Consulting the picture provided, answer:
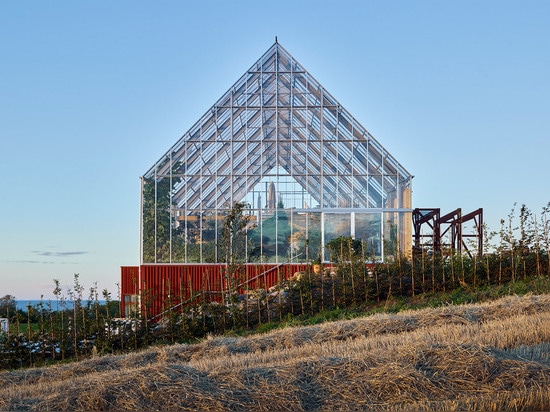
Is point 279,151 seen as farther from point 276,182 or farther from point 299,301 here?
point 299,301

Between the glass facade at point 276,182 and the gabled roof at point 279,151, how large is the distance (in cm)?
3

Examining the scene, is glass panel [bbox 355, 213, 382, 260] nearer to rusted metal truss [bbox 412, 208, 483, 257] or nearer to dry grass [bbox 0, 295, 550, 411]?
rusted metal truss [bbox 412, 208, 483, 257]

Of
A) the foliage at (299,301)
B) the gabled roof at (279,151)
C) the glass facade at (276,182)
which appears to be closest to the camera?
the foliage at (299,301)

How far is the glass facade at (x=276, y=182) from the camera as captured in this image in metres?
26.4

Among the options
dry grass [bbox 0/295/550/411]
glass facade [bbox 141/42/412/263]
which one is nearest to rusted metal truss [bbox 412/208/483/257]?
glass facade [bbox 141/42/412/263]

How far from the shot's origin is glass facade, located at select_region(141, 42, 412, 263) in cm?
2639

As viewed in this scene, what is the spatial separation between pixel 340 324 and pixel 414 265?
618cm

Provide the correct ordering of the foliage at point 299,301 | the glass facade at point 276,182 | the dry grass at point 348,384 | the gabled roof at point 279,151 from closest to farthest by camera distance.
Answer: the dry grass at point 348,384, the foliage at point 299,301, the glass facade at point 276,182, the gabled roof at point 279,151

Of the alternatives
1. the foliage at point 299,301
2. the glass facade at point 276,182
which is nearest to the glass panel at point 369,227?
the glass facade at point 276,182

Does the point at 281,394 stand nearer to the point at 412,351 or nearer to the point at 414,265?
the point at 412,351

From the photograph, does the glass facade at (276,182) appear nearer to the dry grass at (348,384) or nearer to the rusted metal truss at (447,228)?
the rusted metal truss at (447,228)

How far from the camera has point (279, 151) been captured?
26844 mm

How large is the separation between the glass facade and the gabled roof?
0.03 meters

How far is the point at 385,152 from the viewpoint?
Result: 87.0 feet
